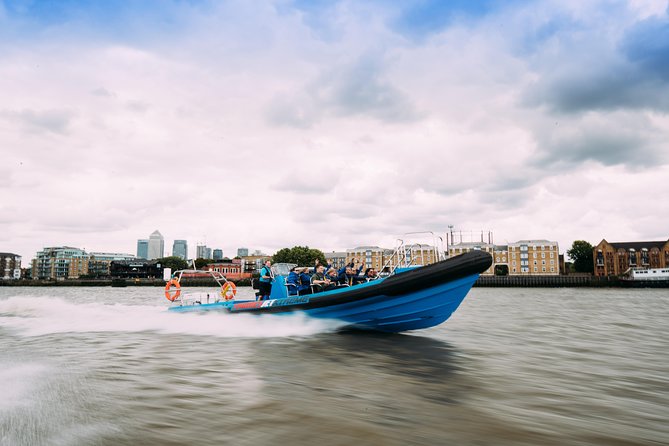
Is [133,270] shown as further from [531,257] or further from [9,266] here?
[531,257]

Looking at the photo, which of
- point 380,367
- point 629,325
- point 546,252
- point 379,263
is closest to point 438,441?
point 380,367

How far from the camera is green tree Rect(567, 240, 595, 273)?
355 ft

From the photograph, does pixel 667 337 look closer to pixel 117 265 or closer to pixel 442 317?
pixel 442 317

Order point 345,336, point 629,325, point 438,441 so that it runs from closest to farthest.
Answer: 1. point 438,441
2. point 345,336
3. point 629,325

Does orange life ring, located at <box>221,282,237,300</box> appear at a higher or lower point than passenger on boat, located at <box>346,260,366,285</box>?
lower

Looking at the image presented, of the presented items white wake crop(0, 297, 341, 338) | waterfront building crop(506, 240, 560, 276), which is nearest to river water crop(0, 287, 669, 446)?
white wake crop(0, 297, 341, 338)

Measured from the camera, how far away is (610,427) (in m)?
4.12

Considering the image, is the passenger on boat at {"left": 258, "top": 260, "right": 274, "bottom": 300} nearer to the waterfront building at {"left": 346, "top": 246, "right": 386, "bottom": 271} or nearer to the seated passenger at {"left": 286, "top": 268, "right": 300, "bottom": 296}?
the seated passenger at {"left": 286, "top": 268, "right": 300, "bottom": 296}

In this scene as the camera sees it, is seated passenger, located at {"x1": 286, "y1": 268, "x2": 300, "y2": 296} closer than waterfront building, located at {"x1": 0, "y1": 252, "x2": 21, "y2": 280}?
Yes

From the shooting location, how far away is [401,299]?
29.6 feet

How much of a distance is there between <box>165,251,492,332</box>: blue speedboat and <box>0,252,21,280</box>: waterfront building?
644 feet

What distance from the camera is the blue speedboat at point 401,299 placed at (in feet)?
27.5

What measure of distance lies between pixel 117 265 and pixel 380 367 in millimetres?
136559

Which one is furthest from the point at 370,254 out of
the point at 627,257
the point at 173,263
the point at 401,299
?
the point at 401,299
